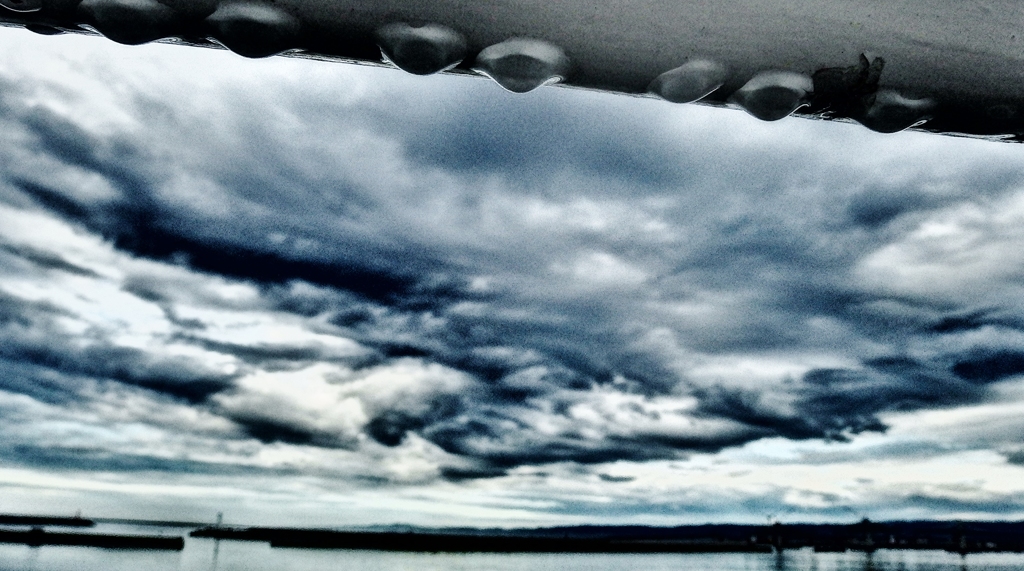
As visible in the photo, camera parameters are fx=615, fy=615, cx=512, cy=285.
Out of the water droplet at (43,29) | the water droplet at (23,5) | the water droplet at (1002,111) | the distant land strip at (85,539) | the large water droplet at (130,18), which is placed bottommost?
the distant land strip at (85,539)

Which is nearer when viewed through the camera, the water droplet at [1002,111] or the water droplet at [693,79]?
the water droplet at [693,79]

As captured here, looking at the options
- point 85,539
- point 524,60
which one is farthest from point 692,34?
point 85,539

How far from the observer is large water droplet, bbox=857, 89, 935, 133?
121cm

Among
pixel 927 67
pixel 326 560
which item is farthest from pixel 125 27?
pixel 326 560

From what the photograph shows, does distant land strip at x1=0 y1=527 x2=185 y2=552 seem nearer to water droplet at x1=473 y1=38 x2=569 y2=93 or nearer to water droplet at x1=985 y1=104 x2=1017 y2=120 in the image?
water droplet at x1=473 y1=38 x2=569 y2=93

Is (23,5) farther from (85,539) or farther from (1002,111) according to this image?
(85,539)

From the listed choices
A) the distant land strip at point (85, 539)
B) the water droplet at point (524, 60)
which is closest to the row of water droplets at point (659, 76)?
the water droplet at point (524, 60)

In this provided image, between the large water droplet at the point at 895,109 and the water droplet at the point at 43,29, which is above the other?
the water droplet at the point at 43,29

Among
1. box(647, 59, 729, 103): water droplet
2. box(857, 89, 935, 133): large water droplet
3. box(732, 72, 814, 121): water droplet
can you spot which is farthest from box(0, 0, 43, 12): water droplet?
box(857, 89, 935, 133): large water droplet

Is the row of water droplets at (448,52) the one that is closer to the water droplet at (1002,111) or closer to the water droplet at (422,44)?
the water droplet at (422,44)

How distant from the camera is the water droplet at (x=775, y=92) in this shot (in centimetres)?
115

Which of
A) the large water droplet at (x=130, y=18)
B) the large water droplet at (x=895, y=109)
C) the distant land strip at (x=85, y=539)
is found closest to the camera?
the large water droplet at (x=130, y=18)

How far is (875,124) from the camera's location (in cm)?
125

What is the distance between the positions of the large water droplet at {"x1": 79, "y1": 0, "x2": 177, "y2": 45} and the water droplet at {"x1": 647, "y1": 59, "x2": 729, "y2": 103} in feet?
2.84
